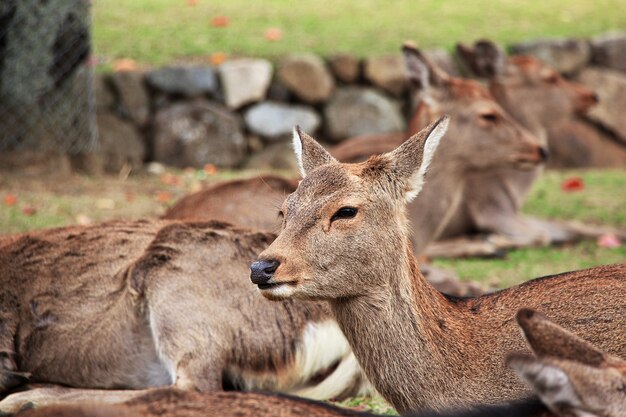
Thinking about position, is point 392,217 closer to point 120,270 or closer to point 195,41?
point 120,270

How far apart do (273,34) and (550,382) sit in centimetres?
1035

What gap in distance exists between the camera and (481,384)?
14.0 ft

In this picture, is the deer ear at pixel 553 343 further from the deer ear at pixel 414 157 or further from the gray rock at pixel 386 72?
the gray rock at pixel 386 72

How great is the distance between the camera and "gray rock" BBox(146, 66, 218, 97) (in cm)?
1146

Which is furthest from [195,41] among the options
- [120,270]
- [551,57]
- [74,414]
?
[74,414]

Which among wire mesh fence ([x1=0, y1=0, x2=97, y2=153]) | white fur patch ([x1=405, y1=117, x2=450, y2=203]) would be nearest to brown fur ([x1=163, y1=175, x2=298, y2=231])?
white fur patch ([x1=405, y1=117, x2=450, y2=203])

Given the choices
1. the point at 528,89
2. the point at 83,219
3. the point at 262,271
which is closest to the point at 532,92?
the point at 528,89

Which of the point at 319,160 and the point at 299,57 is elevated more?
the point at 319,160

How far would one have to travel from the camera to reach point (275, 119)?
38.9 ft

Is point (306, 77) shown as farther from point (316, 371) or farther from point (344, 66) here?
point (316, 371)

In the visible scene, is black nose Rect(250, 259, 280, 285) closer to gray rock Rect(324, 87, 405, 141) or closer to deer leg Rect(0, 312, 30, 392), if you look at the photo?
deer leg Rect(0, 312, 30, 392)

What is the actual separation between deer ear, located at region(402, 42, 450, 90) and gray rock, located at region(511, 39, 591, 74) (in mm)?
5074

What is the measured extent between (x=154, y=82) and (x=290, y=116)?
155 cm

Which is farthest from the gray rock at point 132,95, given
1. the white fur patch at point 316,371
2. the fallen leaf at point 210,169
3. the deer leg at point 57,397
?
the white fur patch at point 316,371
